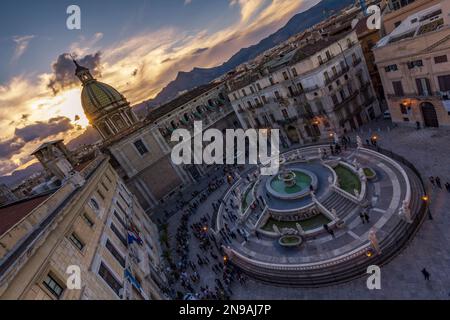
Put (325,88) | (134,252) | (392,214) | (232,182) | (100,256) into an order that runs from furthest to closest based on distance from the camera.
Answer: (232,182), (325,88), (134,252), (392,214), (100,256)

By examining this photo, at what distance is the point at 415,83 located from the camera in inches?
1184

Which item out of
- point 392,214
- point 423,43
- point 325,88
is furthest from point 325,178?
point 423,43

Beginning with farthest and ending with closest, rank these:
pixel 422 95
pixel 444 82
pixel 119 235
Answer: pixel 422 95 < pixel 444 82 < pixel 119 235

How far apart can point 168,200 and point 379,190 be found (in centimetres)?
3429

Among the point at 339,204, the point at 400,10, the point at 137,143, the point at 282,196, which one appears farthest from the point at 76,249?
the point at 400,10

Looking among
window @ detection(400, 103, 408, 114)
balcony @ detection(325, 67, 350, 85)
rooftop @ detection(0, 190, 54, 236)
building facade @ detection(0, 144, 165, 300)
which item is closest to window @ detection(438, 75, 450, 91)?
window @ detection(400, 103, 408, 114)

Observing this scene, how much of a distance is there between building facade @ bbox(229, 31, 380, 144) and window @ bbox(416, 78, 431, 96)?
9556mm

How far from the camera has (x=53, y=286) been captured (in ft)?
43.5

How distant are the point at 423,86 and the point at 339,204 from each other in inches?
686

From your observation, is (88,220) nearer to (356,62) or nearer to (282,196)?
(282,196)

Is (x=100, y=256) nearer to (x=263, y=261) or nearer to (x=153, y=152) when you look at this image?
(x=263, y=261)

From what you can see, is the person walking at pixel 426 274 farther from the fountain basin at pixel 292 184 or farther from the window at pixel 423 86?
the window at pixel 423 86
